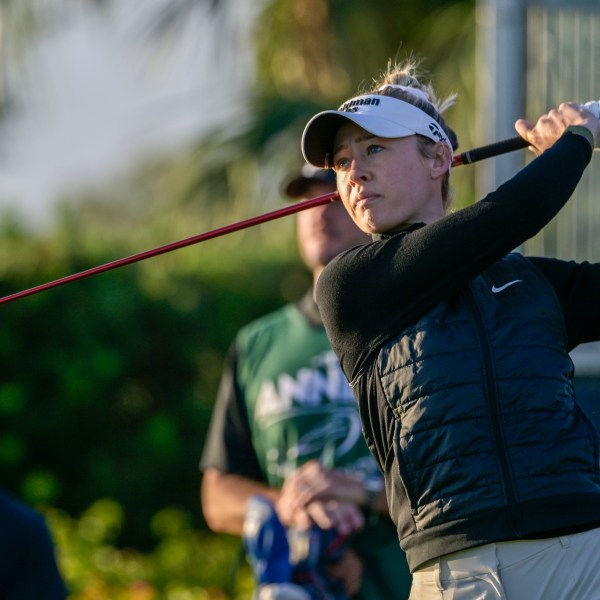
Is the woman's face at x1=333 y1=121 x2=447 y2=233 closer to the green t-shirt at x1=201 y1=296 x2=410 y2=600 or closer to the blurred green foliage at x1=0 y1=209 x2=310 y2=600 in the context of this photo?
the green t-shirt at x1=201 y1=296 x2=410 y2=600

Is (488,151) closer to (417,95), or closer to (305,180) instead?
(417,95)

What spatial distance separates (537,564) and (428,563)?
8.7 inches

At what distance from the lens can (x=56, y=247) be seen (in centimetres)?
798

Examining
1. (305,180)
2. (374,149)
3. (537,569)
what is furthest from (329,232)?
(537,569)

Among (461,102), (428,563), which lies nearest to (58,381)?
(461,102)

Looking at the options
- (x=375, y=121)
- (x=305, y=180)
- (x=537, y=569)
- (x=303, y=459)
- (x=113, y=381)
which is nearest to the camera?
(x=537, y=569)

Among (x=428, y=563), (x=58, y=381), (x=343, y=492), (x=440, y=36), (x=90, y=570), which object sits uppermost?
(x=440, y=36)

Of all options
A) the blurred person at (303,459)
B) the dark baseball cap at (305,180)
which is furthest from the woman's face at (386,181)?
the dark baseball cap at (305,180)

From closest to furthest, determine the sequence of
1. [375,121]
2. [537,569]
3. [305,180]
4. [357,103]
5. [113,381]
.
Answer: [537,569], [375,121], [357,103], [305,180], [113,381]

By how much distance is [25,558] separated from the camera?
3096mm

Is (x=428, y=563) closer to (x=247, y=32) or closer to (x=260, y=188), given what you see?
(x=260, y=188)

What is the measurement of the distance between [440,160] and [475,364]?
568mm

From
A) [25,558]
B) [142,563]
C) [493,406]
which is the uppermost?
[493,406]

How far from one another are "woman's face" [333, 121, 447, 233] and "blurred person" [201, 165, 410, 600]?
53.5 inches
